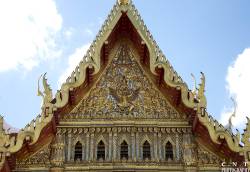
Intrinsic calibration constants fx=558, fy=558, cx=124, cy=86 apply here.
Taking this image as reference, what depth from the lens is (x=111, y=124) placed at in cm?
1209

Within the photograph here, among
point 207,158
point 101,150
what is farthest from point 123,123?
point 207,158

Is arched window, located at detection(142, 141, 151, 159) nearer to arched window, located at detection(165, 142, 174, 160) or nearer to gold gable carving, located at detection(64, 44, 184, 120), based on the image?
arched window, located at detection(165, 142, 174, 160)

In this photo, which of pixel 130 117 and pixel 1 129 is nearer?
pixel 1 129

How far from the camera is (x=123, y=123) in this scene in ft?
39.6

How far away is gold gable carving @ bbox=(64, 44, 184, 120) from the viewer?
40.3 ft

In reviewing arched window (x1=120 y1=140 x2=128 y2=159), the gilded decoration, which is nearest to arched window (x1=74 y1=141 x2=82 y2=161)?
arched window (x1=120 y1=140 x2=128 y2=159)

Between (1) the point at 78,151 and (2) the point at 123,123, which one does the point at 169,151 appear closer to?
(2) the point at 123,123

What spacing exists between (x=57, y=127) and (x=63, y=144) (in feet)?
1.42

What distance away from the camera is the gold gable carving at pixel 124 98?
12.3m

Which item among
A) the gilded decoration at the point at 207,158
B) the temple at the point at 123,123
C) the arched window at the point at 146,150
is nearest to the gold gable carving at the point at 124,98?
the temple at the point at 123,123

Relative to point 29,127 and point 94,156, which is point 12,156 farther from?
point 94,156

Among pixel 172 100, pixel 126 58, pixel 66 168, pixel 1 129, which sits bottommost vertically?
pixel 66 168

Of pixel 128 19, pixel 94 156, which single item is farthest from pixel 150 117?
pixel 128 19

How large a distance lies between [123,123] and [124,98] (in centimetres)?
62
